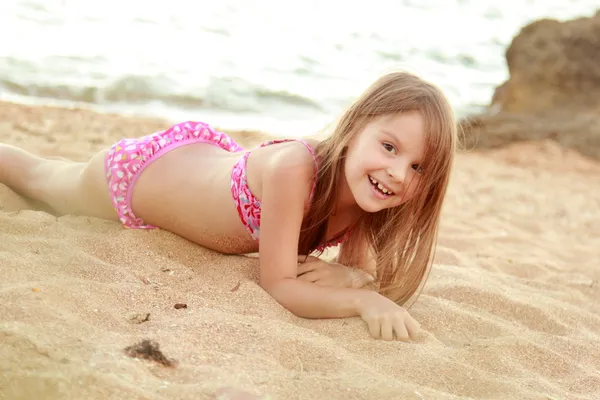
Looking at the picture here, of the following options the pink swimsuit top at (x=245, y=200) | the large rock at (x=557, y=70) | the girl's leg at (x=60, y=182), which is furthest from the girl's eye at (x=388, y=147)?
the large rock at (x=557, y=70)

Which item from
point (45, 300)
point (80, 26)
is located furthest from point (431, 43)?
point (45, 300)

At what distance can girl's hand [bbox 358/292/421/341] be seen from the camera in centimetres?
238

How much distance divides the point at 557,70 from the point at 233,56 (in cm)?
419

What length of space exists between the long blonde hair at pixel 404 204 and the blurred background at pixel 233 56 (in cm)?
25

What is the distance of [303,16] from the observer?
1348 centimetres

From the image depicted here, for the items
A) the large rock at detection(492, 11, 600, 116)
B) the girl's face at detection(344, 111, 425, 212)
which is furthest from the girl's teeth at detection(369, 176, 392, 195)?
the large rock at detection(492, 11, 600, 116)

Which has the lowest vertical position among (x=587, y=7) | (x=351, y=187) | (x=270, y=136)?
(x=270, y=136)

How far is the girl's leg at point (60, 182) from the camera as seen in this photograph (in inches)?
126

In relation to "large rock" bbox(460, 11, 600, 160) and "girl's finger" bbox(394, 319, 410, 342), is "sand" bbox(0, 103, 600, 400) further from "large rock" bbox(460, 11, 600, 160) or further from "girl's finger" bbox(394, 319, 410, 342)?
"large rock" bbox(460, 11, 600, 160)

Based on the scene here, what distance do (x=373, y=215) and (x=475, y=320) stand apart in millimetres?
569

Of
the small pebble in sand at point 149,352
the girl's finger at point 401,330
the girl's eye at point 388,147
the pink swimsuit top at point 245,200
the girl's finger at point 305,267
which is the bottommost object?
the girl's finger at point 401,330

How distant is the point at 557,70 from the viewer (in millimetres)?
8523

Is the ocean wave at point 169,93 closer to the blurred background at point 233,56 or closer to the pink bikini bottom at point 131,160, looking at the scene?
the blurred background at point 233,56

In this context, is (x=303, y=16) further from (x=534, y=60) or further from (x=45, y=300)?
(x=45, y=300)
